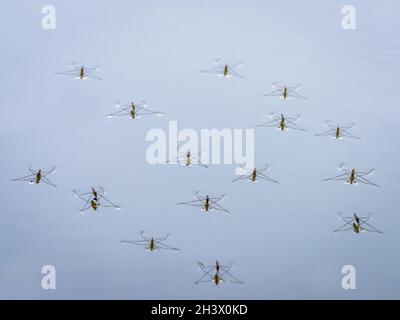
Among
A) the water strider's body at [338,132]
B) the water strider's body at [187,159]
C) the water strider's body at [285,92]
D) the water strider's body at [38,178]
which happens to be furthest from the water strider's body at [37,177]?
the water strider's body at [338,132]

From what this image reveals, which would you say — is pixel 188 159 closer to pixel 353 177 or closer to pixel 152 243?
pixel 152 243

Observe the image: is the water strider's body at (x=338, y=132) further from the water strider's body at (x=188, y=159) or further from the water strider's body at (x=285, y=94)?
the water strider's body at (x=188, y=159)

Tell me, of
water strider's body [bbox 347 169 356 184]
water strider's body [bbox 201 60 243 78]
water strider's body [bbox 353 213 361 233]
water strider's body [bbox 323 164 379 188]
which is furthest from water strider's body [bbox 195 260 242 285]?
water strider's body [bbox 201 60 243 78]

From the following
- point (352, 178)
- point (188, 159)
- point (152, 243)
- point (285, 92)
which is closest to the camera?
point (152, 243)

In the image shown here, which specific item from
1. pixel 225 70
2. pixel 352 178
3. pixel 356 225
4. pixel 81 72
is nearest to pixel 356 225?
pixel 356 225

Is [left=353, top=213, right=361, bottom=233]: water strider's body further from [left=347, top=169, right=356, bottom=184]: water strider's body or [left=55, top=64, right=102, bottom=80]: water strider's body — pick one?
[left=55, top=64, right=102, bottom=80]: water strider's body
